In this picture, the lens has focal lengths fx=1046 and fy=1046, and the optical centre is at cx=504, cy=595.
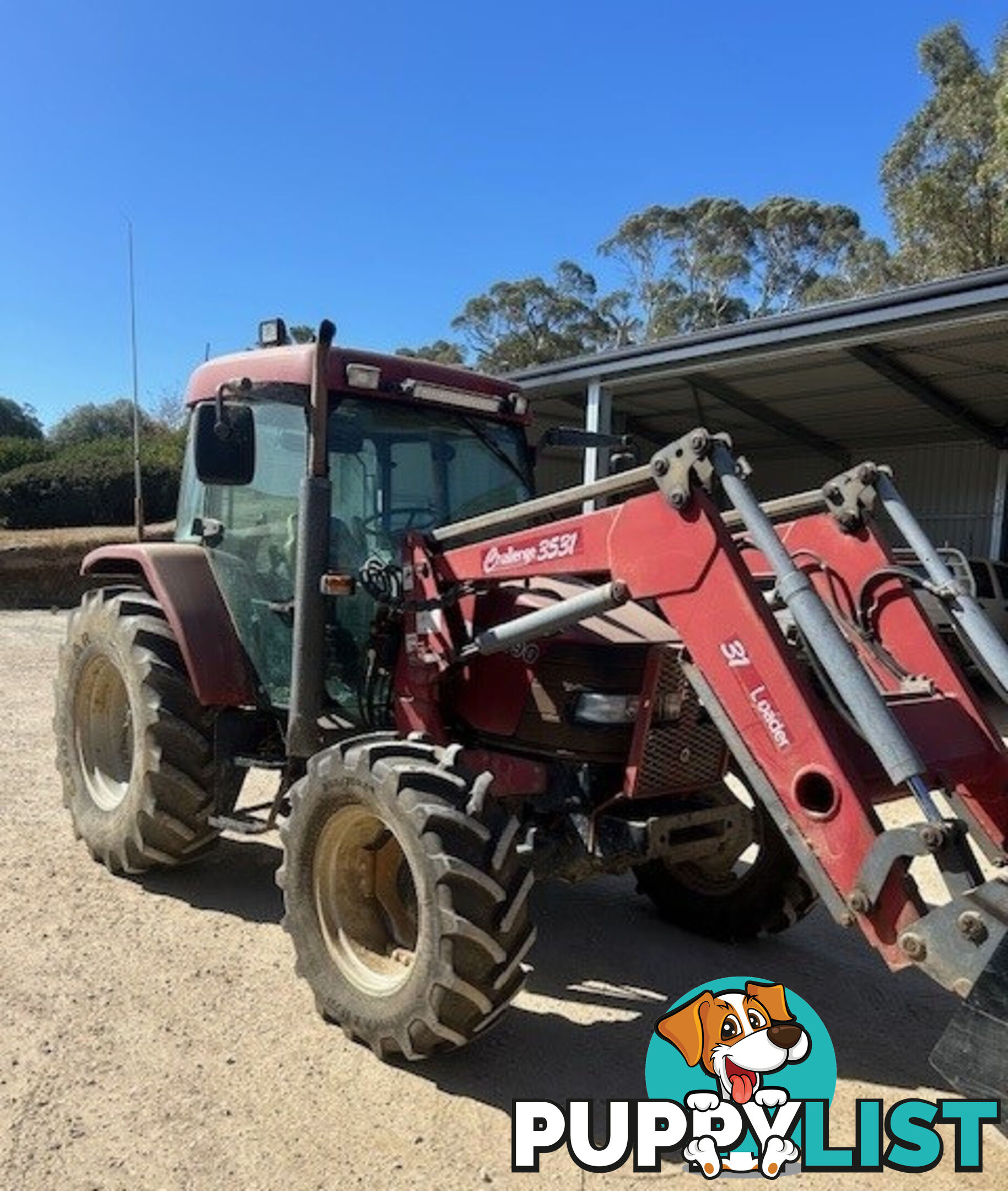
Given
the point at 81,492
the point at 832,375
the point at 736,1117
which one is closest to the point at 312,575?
the point at 736,1117

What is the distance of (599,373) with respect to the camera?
12656 mm

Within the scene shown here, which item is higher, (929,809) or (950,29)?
(950,29)

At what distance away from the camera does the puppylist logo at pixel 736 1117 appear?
2885mm

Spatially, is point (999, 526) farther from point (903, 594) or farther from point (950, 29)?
point (950, 29)

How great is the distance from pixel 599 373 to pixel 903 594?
9.80 m

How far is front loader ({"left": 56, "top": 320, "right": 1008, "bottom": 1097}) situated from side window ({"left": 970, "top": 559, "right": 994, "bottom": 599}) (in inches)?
385

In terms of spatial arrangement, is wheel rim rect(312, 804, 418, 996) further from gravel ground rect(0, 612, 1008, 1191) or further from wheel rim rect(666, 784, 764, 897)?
wheel rim rect(666, 784, 764, 897)

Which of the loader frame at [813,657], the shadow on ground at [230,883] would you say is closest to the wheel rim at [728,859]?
the loader frame at [813,657]

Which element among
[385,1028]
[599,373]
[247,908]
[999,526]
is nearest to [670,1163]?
[385,1028]

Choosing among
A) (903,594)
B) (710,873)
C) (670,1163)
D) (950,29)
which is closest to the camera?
(670,1163)

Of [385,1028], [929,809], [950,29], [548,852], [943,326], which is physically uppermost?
[950,29]

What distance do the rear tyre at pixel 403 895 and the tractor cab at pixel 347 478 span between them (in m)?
0.66

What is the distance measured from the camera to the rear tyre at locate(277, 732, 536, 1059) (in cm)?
306

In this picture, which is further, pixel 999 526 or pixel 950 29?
pixel 950 29
